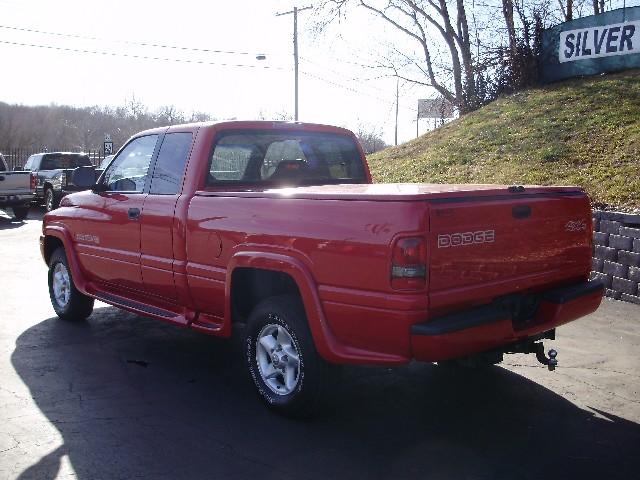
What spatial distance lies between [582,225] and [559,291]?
53cm

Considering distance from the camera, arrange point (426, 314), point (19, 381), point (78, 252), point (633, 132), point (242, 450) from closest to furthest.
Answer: point (426, 314)
point (242, 450)
point (19, 381)
point (78, 252)
point (633, 132)

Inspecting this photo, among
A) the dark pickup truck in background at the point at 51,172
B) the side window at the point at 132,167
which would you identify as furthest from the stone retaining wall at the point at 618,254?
the dark pickup truck in background at the point at 51,172

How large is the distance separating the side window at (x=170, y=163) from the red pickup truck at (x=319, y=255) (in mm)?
17

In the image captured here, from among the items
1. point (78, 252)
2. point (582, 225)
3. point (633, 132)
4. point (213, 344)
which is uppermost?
point (633, 132)

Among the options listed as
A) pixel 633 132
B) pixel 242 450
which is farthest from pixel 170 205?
pixel 633 132

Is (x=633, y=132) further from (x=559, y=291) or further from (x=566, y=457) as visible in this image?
(x=566, y=457)

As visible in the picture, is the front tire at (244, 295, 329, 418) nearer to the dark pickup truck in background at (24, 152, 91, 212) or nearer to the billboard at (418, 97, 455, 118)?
the dark pickup truck in background at (24, 152, 91, 212)

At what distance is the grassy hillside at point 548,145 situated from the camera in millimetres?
10725

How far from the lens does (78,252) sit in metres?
6.44

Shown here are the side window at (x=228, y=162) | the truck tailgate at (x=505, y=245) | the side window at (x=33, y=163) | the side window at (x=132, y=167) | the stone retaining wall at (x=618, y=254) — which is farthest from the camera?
the side window at (x=33, y=163)

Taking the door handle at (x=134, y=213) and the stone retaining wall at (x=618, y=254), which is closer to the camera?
the door handle at (x=134, y=213)

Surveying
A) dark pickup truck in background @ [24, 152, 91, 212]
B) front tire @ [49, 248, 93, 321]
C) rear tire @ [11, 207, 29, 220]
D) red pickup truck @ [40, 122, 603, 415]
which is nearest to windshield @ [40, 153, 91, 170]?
dark pickup truck in background @ [24, 152, 91, 212]

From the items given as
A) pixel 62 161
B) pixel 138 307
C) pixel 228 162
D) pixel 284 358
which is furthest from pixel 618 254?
pixel 62 161

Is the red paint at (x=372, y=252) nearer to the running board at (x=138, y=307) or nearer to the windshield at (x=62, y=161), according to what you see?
the running board at (x=138, y=307)
